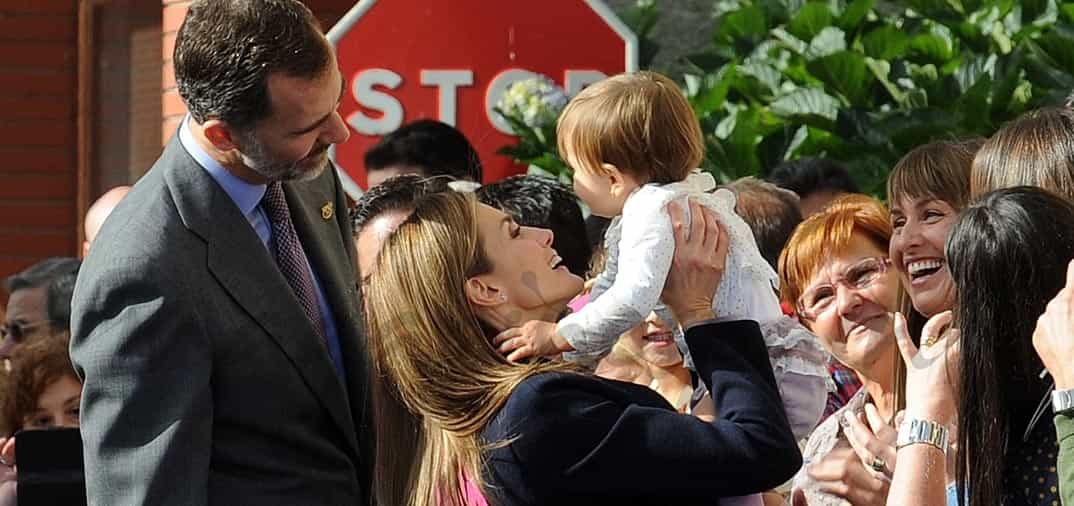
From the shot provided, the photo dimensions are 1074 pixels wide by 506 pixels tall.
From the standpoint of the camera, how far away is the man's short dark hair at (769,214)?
4.78 m

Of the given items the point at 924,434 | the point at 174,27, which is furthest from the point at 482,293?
the point at 174,27

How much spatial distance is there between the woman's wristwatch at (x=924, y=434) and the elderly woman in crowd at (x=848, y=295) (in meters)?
0.67

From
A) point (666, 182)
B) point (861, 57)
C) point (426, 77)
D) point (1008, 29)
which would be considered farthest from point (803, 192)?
point (666, 182)

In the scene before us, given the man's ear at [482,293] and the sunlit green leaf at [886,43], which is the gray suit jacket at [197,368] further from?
the sunlit green leaf at [886,43]

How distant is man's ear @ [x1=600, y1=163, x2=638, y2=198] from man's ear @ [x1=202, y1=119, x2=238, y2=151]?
0.87 metres

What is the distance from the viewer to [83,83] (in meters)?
8.45

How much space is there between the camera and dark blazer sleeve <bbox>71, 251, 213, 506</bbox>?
3098 mm

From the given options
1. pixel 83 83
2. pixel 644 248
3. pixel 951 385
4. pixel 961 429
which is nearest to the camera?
pixel 961 429

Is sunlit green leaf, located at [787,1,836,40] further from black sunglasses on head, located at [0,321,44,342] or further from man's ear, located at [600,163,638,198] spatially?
black sunglasses on head, located at [0,321,44,342]

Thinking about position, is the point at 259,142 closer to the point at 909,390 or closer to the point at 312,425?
the point at 312,425

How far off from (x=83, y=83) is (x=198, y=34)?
5345mm

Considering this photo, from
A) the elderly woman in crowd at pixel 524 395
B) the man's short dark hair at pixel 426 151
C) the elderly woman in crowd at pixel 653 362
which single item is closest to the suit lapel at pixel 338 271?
the elderly woman in crowd at pixel 524 395

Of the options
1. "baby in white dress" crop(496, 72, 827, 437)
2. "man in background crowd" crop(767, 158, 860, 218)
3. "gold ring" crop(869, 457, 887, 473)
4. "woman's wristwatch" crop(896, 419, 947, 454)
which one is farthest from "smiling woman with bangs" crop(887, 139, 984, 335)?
"man in background crowd" crop(767, 158, 860, 218)

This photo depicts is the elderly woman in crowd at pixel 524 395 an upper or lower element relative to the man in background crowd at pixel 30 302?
upper
